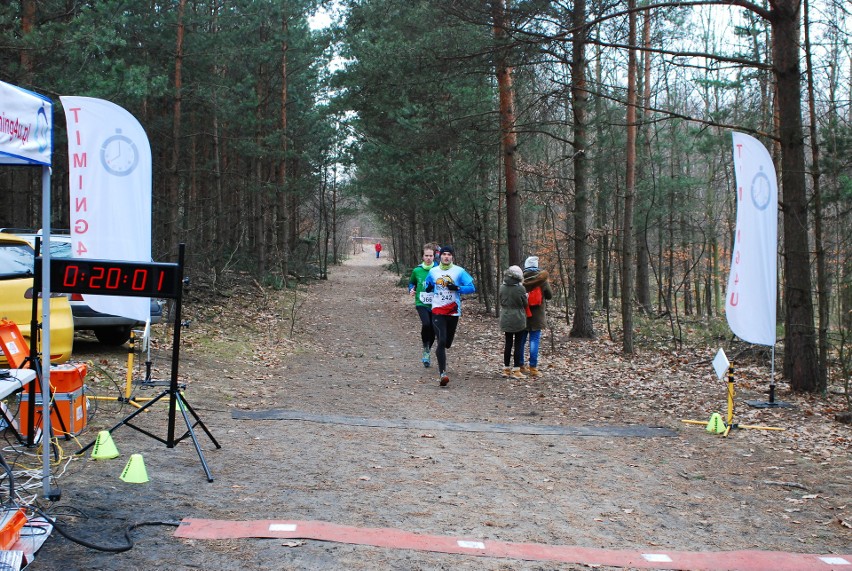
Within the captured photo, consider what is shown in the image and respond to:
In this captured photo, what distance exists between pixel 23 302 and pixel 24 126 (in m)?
4.21

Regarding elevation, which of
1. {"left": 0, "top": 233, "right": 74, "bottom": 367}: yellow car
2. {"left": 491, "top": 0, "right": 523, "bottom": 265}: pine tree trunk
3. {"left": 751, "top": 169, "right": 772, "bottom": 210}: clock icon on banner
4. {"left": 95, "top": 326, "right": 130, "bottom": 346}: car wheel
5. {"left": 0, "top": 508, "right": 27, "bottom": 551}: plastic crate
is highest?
{"left": 491, "top": 0, "right": 523, "bottom": 265}: pine tree trunk

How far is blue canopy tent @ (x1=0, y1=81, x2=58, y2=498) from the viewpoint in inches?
166

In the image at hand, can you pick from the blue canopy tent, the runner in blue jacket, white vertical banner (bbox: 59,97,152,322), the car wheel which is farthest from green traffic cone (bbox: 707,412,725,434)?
the car wheel

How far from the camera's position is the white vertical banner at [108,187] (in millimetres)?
7379

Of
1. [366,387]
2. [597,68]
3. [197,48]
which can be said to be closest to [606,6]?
[366,387]

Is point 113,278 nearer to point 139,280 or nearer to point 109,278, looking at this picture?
point 109,278

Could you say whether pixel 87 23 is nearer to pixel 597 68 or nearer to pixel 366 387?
pixel 366 387

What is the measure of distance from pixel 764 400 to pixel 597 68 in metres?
17.6

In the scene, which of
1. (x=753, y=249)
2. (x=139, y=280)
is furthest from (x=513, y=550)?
(x=753, y=249)

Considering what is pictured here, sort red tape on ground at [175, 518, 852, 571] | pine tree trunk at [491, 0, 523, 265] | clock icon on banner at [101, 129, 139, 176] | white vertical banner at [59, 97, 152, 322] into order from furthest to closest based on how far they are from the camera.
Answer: pine tree trunk at [491, 0, 523, 265]
clock icon on banner at [101, 129, 139, 176]
white vertical banner at [59, 97, 152, 322]
red tape on ground at [175, 518, 852, 571]

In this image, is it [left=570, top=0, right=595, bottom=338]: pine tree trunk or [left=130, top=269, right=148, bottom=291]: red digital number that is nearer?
[left=130, top=269, right=148, bottom=291]: red digital number

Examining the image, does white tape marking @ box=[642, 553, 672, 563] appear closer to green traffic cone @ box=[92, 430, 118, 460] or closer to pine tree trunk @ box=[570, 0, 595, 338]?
green traffic cone @ box=[92, 430, 118, 460]

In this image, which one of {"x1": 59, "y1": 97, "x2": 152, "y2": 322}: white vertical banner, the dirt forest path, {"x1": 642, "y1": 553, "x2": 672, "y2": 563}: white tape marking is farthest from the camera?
{"x1": 59, "y1": 97, "x2": 152, "y2": 322}: white vertical banner

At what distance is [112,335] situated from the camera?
39.8 ft
